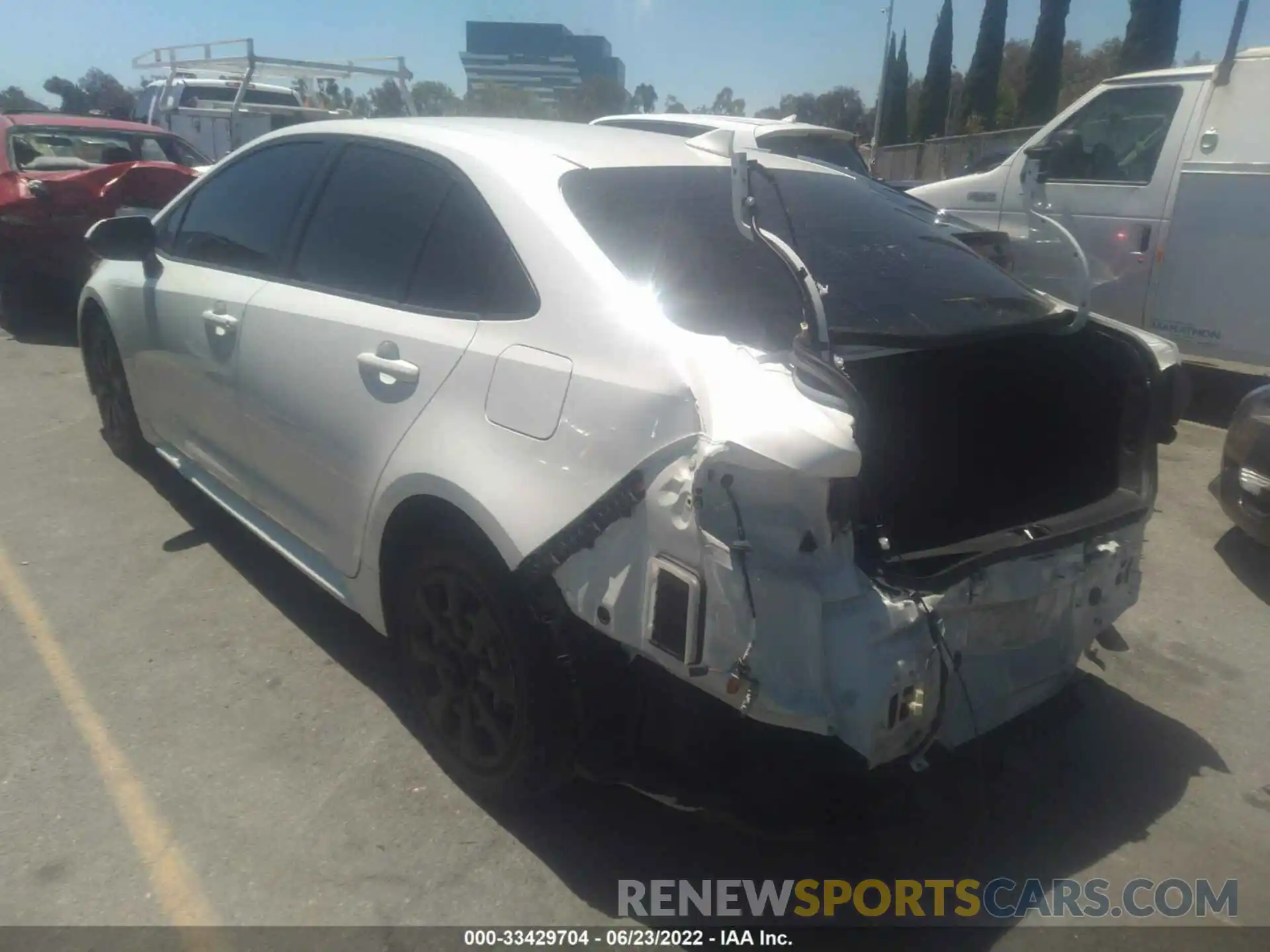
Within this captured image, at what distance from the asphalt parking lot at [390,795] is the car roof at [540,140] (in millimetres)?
1739

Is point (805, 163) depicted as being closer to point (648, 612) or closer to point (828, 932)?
point (648, 612)

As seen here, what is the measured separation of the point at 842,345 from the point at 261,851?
197cm

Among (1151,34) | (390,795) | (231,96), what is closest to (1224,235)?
(390,795)

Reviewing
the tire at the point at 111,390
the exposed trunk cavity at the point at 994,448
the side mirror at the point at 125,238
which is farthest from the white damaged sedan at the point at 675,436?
the tire at the point at 111,390

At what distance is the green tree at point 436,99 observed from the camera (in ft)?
61.5

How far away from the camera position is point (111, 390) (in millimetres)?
5008

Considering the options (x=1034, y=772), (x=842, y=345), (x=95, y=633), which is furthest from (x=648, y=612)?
(x=95, y=633)

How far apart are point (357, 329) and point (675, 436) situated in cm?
131

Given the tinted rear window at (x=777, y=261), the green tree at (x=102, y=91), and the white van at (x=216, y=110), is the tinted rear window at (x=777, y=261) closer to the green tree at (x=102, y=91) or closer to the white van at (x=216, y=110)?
the white van at (x=216, y=110)

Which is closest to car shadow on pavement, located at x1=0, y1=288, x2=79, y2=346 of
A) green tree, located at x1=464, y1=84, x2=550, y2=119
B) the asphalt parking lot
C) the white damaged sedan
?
the asphalt parking lot

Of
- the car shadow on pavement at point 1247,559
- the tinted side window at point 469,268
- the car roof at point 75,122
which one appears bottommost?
the car shadow on pavement at point 1247,559

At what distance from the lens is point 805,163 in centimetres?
346

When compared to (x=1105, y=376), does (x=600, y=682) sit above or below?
below

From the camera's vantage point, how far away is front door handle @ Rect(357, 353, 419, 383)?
8.68 ft
